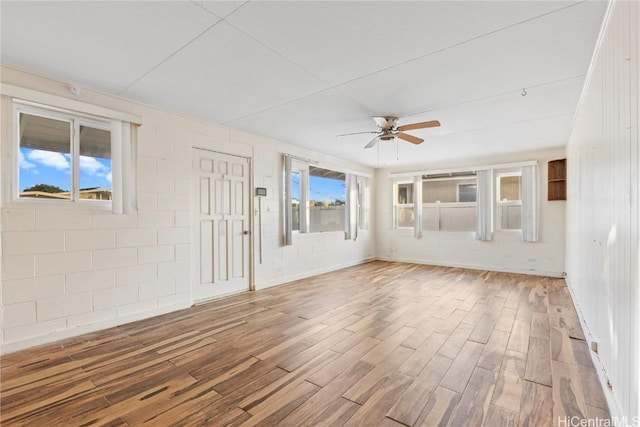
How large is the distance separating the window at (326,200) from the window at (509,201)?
11.0 feet

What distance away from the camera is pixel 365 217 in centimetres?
737

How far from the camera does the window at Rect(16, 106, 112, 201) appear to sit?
2680 millimetres

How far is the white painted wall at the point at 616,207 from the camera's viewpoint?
4.46 ft

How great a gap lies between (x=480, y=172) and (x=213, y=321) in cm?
596

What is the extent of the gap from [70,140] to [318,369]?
333 centimetres

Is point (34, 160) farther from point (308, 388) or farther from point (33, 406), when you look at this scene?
point (308, 388)

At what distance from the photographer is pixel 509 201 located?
6027 mm

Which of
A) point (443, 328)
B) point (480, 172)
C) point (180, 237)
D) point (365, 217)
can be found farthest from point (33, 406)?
point (480, 172)

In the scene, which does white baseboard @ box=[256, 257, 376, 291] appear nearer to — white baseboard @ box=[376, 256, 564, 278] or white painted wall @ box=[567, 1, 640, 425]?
white baseboard @ box=[376, 256, 564, 278]

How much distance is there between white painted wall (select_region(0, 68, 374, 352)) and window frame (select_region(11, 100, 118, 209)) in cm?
5

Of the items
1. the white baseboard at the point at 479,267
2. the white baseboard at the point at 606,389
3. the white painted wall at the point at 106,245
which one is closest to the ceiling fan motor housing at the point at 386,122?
the white painted wall at the point at 106,245

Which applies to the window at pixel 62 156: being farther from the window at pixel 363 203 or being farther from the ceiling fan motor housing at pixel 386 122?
the window at pixel 363 203

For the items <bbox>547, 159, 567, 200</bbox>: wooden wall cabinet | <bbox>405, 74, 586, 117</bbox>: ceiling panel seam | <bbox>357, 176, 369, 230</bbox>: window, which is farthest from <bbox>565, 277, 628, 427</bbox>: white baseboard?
<bbox>357, 176, 369, 230</bbox>: window

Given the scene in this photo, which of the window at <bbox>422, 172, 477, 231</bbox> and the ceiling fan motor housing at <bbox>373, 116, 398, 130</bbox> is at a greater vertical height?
the ceiling fan motor housing at <bbox>373, 116, 398, 130</bbox>
